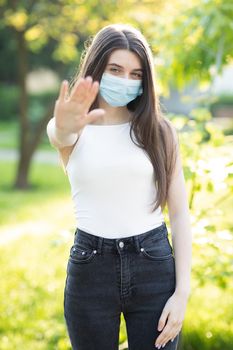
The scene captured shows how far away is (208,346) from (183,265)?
1.85m

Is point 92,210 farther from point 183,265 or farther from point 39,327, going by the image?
point 39,327

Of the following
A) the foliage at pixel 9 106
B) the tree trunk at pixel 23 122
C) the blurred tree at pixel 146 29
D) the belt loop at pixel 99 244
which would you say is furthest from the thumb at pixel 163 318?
the foliage at pixel 9 106

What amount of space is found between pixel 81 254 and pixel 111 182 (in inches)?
9.5

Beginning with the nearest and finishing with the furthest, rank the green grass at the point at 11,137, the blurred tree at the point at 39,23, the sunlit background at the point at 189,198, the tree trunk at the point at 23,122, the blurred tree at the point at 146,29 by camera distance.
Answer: the sunlit background at the point at 189,198
the blurred tree at the point at 146,29
the blurred tree at the point at 39,23
the tree trunk at the point at 23,122
the green grass at the point at 11,137

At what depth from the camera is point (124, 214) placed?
1.90 m

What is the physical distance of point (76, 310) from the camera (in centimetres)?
196

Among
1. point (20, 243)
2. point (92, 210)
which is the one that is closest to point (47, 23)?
point (20, 243)

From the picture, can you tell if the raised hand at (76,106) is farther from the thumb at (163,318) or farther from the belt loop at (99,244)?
the thumb at (163,318)

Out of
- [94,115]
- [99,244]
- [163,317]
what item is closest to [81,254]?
[99,244]

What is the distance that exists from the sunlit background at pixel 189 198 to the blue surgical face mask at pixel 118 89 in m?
0.64

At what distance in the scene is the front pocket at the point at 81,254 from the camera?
→ 188cm

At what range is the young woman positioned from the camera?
1.88 metres

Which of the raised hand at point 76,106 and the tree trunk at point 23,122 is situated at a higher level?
the raised hand at point 76,106

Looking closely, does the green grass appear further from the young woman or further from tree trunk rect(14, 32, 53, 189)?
the young woman
